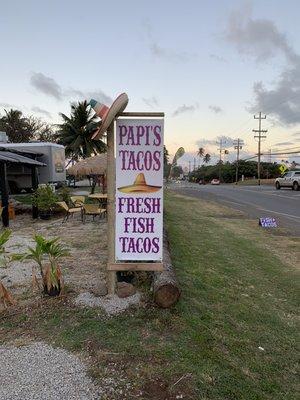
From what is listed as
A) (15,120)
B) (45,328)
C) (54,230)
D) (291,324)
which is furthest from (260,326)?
(15,120)

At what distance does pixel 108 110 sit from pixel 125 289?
7.15 feet

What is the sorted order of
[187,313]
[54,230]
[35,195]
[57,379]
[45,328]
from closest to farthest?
[57,379]
[45,328]
[187,313]
[54,230]
[35,195]

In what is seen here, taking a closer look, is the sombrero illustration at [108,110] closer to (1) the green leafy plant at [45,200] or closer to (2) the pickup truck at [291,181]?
(1) the green leafy plant at [45,200]

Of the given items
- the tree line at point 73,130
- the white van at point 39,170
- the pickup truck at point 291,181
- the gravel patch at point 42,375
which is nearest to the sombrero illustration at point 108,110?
the gravel patch at point 42,375

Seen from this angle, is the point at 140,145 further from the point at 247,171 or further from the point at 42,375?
the point at 247,171

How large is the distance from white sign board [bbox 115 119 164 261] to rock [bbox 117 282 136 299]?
0.32 m

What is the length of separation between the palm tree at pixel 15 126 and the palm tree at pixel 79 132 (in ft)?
15.2

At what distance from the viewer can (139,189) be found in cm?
483

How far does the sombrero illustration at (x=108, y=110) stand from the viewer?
444cm

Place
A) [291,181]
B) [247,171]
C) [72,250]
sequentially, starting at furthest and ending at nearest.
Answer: [247,171], [291,181], [72,250]

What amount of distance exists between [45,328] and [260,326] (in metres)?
2.42

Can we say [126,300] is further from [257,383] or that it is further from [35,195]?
[35,195]

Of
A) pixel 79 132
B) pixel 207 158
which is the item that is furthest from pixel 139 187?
pixel 207 158

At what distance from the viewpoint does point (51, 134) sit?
5553 centimetres
